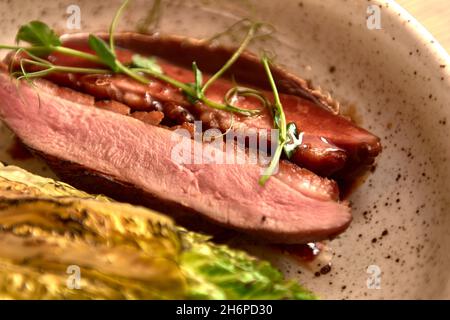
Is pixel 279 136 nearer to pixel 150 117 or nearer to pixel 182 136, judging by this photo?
pixel 182 136

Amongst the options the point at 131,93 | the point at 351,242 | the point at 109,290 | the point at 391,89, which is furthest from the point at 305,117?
the point at 109,290

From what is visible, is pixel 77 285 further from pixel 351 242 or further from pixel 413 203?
pixel 413 203

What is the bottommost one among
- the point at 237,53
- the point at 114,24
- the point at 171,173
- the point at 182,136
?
the point at 171,173

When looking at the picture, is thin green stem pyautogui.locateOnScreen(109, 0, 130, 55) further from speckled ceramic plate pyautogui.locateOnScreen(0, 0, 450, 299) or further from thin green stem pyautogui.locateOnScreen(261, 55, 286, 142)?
thin green stem pyautogui.locateOnScreen(261, 55, 286, 142)

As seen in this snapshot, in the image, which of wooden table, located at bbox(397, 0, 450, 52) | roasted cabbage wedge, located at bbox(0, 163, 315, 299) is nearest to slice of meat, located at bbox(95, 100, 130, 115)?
roasted cabbage wedge, located at bbox(0, 163, 315, 299)

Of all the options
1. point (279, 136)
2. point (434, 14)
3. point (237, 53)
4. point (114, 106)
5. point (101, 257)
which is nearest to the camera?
point (101, 257)

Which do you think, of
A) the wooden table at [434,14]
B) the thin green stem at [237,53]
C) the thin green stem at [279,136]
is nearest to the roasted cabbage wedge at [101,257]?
the thin green stem at [279,136]

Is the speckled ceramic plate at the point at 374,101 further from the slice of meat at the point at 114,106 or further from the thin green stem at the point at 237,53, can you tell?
the slice of meat at the point at 114,106

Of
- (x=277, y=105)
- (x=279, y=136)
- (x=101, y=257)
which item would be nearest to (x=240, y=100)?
(x=277, y=105)
